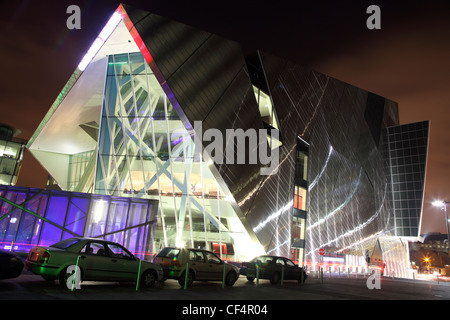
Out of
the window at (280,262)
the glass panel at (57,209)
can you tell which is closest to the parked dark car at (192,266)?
the window at (280,262)

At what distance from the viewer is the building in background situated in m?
72.3

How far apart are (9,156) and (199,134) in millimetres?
71475

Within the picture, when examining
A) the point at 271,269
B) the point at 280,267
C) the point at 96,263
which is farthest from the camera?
the point at 280,267

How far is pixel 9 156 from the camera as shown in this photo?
73500 millimetres

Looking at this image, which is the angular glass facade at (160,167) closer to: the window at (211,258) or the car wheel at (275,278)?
the car wheel at (275,278)

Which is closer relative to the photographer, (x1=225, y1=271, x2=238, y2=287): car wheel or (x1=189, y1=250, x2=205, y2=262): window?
(x1=189, y1=250, x2=205, y2=262): window

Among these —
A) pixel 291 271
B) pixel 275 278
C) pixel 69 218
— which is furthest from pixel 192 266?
pixel 69 218

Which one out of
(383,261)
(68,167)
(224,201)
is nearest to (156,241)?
(224,201)

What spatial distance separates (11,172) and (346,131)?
6985 cm

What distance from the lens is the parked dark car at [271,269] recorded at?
50.7 feet

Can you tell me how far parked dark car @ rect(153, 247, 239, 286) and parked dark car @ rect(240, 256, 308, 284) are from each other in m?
2.26

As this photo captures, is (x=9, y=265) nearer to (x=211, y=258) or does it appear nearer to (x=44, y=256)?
(x=44, y=256)

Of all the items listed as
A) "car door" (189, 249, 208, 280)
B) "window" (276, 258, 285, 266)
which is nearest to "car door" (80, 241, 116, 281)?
"car door" (189, 249, 208, 280)

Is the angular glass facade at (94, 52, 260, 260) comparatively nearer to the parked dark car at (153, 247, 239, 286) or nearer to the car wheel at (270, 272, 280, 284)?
the car wheel at (270, 272, 280, 284)
